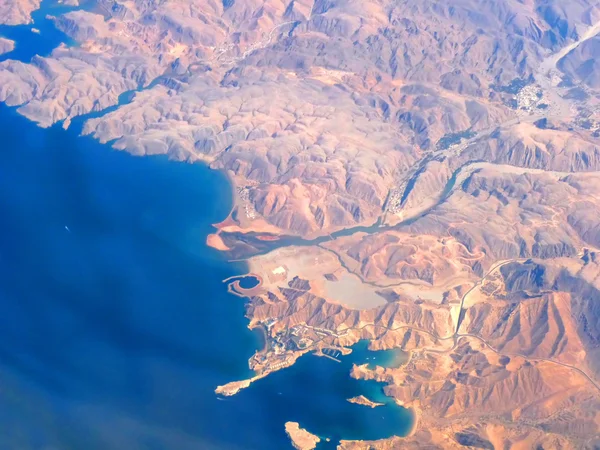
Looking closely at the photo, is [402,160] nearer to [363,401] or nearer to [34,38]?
[363,401]

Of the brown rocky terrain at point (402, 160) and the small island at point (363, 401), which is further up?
the brown rocky terrain at point (402, 160)

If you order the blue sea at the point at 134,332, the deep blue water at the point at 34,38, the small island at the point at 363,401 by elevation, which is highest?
the deep blue water at the point at 34,38

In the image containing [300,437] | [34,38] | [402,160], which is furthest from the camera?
[34,38]

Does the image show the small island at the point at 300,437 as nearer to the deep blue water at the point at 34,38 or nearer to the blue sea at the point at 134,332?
the blue sea at the point at 134,332

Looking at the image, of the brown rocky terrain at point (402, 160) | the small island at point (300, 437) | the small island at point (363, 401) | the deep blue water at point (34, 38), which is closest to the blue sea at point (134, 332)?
the small island at point (363, 401)

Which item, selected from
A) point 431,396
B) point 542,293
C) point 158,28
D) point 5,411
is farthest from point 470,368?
point 158,28

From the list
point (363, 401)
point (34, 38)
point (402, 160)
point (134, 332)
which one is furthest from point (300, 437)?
point (34, 38)
